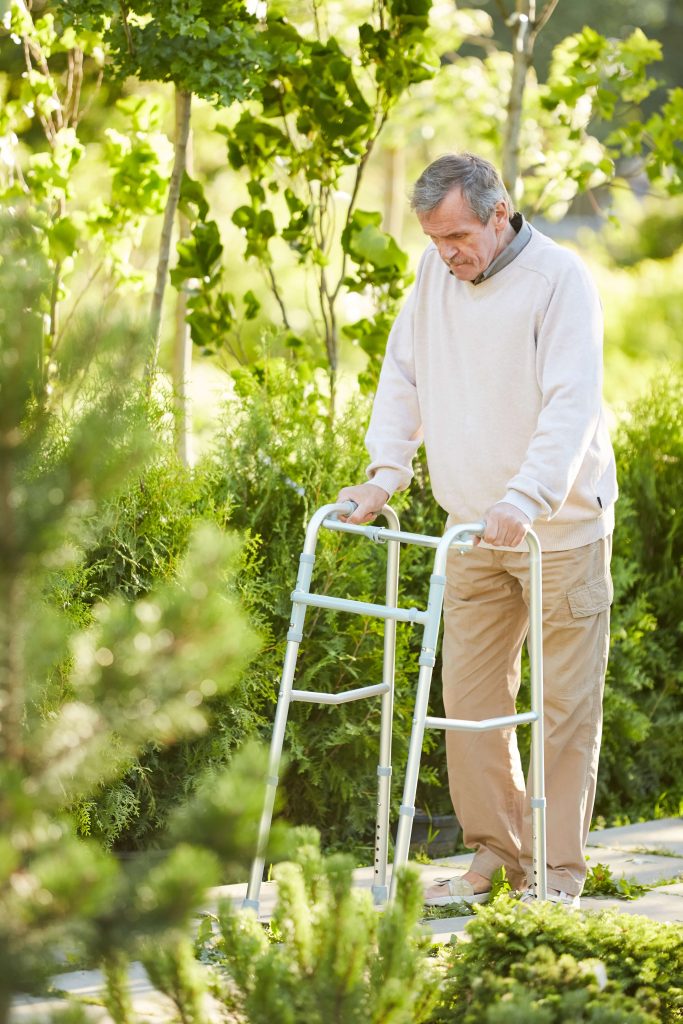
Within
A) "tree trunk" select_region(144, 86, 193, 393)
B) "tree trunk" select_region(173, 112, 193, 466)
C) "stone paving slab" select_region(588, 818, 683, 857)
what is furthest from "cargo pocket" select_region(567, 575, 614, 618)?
"tree trunk" select_region(144, 86, 193, 393)

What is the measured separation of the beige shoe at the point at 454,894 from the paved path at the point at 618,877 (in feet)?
0.19

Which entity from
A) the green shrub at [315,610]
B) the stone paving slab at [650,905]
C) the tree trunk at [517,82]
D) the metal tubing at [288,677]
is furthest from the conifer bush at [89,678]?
the tree trunk at [517,82]

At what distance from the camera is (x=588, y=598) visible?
287 cm

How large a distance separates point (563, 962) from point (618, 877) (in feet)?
4.61

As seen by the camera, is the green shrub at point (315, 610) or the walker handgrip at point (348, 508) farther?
the green shrub at point (315, 610)

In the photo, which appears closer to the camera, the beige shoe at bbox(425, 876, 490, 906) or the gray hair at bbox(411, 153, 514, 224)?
the gray hair at bbox(411, 153, 514, 224)

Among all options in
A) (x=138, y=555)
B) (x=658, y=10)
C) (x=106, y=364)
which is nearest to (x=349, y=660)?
(x=138, y=555)

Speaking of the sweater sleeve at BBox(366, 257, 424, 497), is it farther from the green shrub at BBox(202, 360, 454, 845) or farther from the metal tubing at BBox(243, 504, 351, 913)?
the green shrub at BBox(202, 360, 454, 845)

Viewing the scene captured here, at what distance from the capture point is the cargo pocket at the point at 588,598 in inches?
113

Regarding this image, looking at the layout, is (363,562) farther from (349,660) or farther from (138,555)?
(138,555)

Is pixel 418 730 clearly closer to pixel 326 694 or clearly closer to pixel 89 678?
pixel 326 694

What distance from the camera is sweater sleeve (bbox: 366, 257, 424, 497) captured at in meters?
2.97

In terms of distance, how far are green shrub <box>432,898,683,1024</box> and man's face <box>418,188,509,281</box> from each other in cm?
137

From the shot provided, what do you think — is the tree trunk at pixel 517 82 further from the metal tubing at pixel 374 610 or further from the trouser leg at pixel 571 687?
the metal tubing at pixel 374 610
